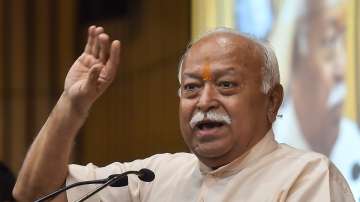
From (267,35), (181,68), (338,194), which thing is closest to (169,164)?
(181,68)

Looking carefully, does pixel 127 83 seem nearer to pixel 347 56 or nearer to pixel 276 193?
pixel 347 56

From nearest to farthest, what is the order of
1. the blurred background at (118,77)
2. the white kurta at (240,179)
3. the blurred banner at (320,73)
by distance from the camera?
1. the white kurta at (240,179)
2. the blurred banner at (320,73)
3. the blurred background at (118,77)

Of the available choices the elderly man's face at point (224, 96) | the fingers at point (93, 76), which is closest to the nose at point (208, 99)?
the elderly man's face at point (224, 96)

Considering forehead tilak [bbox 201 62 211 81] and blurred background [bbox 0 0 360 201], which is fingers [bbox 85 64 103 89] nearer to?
forehead tilak [bbox 201 62 211 81]

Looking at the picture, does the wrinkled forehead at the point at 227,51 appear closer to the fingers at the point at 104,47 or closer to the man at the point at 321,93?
the fingers at the point at 104,47

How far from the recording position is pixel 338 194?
6.53ft

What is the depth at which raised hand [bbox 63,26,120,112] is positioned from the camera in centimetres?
208

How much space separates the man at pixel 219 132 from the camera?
2025 millimetres

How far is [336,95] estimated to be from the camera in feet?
9.82

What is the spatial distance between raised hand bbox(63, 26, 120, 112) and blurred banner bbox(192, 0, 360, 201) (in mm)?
996

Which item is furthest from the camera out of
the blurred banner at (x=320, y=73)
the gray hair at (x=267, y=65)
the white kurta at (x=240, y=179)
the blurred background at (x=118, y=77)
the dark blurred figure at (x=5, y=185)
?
the blurred background at (x=118, y=77)

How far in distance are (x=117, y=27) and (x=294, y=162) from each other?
2.58 meters

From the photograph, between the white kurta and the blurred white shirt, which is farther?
the blurred white shirt

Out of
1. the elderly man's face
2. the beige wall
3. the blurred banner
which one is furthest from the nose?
the beige wall
